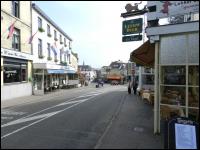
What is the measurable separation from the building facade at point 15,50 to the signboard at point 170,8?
1583 centimetres

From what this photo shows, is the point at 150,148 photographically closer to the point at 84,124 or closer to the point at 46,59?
the point at 84,124

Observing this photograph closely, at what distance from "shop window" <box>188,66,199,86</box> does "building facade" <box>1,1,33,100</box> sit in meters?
16.9

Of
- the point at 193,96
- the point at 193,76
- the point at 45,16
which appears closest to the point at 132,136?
the point at 193,96

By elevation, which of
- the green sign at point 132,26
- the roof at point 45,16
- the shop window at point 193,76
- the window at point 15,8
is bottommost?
the shop window at point 193,76

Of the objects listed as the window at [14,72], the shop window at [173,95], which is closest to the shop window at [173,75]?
the shop window at [173,95]

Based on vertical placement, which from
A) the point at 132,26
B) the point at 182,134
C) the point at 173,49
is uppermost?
the point at 132,26

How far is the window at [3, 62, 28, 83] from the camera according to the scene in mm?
24656

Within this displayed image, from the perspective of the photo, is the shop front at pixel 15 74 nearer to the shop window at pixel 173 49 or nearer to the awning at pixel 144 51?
the awning at pixel 144 51

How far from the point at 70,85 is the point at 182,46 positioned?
126 feet

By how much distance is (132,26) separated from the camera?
506 inches

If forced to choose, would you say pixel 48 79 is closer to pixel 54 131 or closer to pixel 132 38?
pixel 132 38

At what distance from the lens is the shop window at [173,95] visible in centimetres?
1013

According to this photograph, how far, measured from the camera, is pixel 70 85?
47.6 m

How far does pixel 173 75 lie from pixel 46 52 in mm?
28429
